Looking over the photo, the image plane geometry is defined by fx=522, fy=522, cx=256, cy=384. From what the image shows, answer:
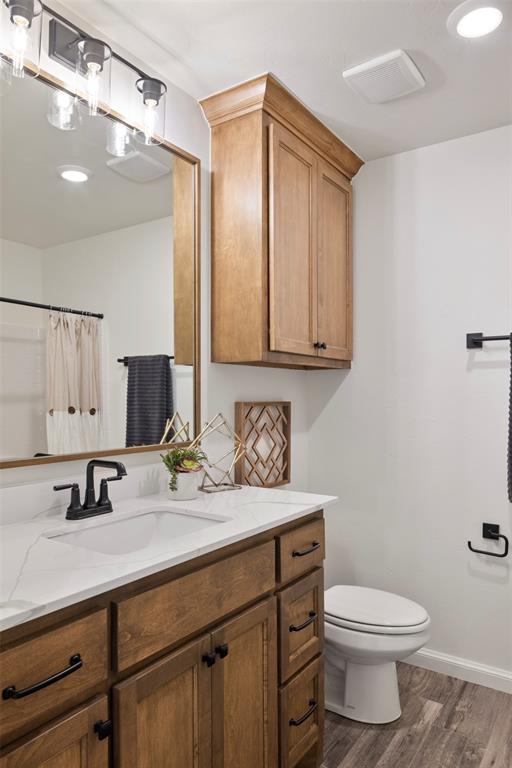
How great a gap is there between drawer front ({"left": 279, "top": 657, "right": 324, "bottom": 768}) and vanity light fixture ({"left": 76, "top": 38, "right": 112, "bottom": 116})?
6.33 ft

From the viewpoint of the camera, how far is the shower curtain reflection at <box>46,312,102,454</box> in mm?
1580

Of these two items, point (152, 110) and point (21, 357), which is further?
point (152, 110)

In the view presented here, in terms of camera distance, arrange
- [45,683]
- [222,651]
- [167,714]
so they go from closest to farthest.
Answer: [45,683] < [167,714] < [222,651]

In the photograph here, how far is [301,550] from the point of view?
1705 millimetres

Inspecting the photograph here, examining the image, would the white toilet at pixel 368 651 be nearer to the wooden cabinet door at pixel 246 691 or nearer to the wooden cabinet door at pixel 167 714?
the wooden cabinet door at pixel 246 691

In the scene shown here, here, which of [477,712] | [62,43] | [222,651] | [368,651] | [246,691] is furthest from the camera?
[477,712]

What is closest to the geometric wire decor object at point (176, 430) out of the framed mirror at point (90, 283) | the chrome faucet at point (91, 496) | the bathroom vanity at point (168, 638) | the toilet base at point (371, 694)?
the framed mirror at point (90, 283)

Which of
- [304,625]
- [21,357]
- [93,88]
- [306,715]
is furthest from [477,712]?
[93,88]

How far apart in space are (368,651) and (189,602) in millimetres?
1073

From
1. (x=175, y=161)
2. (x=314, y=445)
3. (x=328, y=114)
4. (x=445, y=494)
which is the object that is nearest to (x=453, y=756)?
(x=445, y=494)

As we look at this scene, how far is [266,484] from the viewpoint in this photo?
2492 mm

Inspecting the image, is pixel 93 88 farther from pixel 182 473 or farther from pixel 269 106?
pixel 182 473

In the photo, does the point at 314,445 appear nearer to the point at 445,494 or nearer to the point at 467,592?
the point at 445,494

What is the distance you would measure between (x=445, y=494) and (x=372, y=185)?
1.60 meters
